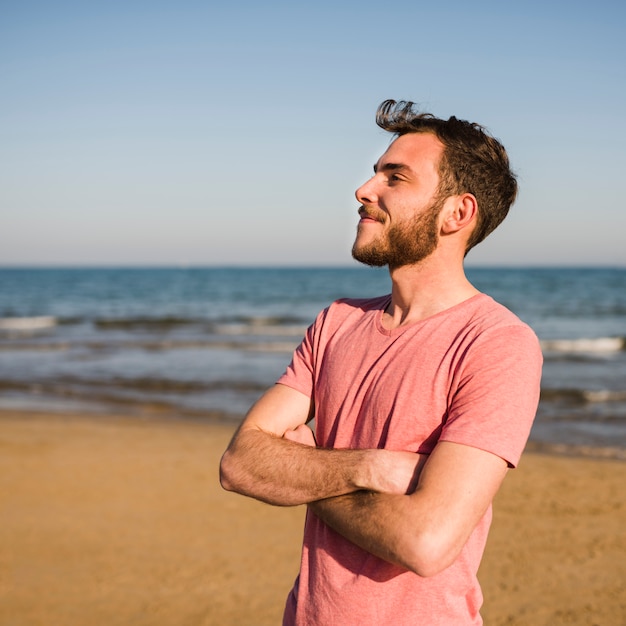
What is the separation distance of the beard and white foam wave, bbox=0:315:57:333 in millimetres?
24899

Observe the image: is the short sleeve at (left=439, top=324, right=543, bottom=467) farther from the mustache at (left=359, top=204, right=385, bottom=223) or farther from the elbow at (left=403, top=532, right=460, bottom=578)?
the mustache at (left=359, top=204, right=385, bottom=223)

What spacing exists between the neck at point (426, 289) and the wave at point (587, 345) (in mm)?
17710

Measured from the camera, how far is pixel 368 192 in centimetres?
232

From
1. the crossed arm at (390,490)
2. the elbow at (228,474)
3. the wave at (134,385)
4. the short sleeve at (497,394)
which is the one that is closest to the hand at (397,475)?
the crossed arm at (390,490)

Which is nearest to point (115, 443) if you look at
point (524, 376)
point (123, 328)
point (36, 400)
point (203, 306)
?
point (36, 400)

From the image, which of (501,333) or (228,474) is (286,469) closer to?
(228,474)

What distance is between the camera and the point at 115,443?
8.99m

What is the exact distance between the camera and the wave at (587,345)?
63.3ft

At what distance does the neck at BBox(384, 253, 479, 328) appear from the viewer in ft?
7.20

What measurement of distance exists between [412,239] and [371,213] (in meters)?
0.17

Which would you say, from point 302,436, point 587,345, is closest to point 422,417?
point 302,436

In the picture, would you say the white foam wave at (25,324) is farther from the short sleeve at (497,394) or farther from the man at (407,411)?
the short sleeve at (497,394)

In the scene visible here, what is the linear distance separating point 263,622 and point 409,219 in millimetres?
3611

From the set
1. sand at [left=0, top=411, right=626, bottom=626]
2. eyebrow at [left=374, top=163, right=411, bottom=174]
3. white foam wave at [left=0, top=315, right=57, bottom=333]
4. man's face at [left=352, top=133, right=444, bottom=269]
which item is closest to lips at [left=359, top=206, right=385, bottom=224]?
man's face at [left=352, top=133, right=444, bottom=269]
